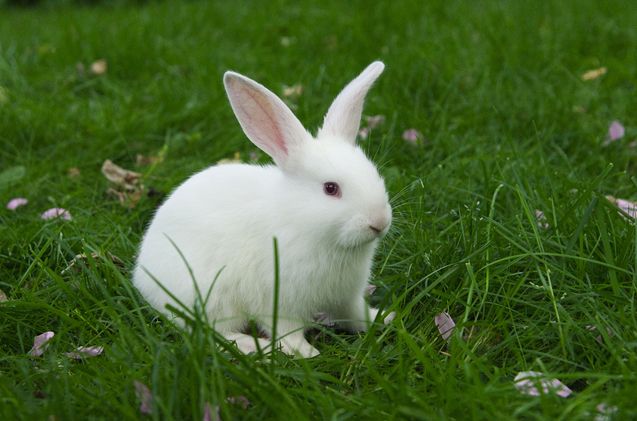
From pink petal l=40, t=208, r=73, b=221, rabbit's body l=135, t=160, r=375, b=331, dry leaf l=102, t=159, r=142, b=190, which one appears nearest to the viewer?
rabbit's body l=135, t=160, r=375, b=331

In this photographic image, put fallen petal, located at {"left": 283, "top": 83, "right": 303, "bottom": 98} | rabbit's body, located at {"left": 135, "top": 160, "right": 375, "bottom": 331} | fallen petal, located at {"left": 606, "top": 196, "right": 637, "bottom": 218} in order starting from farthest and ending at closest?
fallen petal, located at {"left": 283, "top": 83, "right": 303, "bottom": 98} → fallen petal, located at {"left": 606, "top": 196, "right": 637, "bottom": 218} → rabbit's body, located at {"left": 135, "top": 160, "right": 375, "bottom": 331}

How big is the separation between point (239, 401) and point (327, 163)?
35.5 inches

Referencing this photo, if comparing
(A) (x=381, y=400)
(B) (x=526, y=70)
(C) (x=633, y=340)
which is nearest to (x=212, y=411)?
(A) (x=381, y=400)

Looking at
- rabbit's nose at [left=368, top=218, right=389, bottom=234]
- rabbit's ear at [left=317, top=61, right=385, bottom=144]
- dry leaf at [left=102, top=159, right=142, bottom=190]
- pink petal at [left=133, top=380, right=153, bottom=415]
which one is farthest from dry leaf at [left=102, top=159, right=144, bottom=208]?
pink petal at [left=133, top=380, right=153, bottom=415]

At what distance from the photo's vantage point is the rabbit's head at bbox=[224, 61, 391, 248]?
2.68m

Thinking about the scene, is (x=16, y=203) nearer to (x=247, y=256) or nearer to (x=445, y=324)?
(x=247, y=256)

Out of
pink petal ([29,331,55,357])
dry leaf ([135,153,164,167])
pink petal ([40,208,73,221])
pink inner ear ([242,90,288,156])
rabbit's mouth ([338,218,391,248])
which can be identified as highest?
pink inner ear ([242,90,288,156])

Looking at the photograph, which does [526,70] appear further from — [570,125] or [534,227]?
[534,227]

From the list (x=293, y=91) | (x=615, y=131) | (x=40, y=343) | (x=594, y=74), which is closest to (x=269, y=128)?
(x=40, y=343)

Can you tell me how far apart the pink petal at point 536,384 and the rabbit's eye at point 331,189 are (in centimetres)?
84

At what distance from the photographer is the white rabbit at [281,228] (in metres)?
2.74

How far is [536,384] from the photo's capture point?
2.22 metres

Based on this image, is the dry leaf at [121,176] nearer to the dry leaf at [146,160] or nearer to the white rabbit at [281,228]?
the dry leaf at [146,160]

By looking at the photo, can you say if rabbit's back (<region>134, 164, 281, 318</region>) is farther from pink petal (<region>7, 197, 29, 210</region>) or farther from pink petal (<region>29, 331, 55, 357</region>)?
pink petal (<region>7, 197, 29, 210</region>)
